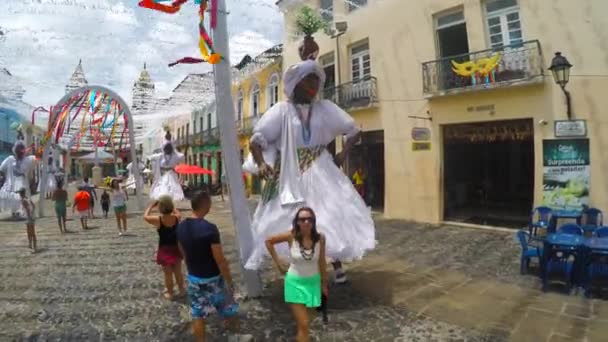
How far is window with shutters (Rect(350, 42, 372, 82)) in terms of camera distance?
1212 cm

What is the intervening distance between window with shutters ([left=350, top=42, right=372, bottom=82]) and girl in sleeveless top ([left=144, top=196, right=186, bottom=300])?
8.49 metres

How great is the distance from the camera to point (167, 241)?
450 centimetres

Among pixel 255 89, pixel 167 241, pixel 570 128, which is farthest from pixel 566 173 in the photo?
pixel 255 89

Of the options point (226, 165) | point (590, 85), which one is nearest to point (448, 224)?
point (590, 85)

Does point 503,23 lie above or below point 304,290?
above

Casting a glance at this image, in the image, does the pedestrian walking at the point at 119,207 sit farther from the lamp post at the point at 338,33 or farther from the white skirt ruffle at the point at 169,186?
the lamp post at the point at 338,33

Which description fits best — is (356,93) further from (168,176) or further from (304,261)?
(304,261)

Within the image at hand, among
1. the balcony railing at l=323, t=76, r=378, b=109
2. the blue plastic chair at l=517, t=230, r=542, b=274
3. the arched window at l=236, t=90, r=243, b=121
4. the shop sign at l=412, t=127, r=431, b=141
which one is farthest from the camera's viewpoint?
the arched window at l=236, t=90, r=243, b=121

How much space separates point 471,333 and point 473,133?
7.21 m

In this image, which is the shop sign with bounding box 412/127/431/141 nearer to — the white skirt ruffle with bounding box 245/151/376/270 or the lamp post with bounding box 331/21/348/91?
the lamp post with bounding box 331/21/348/91

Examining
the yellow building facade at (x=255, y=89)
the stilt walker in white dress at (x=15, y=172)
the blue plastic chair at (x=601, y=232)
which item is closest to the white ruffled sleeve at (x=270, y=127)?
the blue plastic chair at (x=601, y=232)

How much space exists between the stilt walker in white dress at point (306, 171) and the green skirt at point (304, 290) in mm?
689

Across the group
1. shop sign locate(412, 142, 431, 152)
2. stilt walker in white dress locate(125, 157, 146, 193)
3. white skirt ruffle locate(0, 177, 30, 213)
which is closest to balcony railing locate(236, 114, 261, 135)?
stilt walker in white dress locate(125, 157, 146, 193)

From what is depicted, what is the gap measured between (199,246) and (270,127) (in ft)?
4.79
